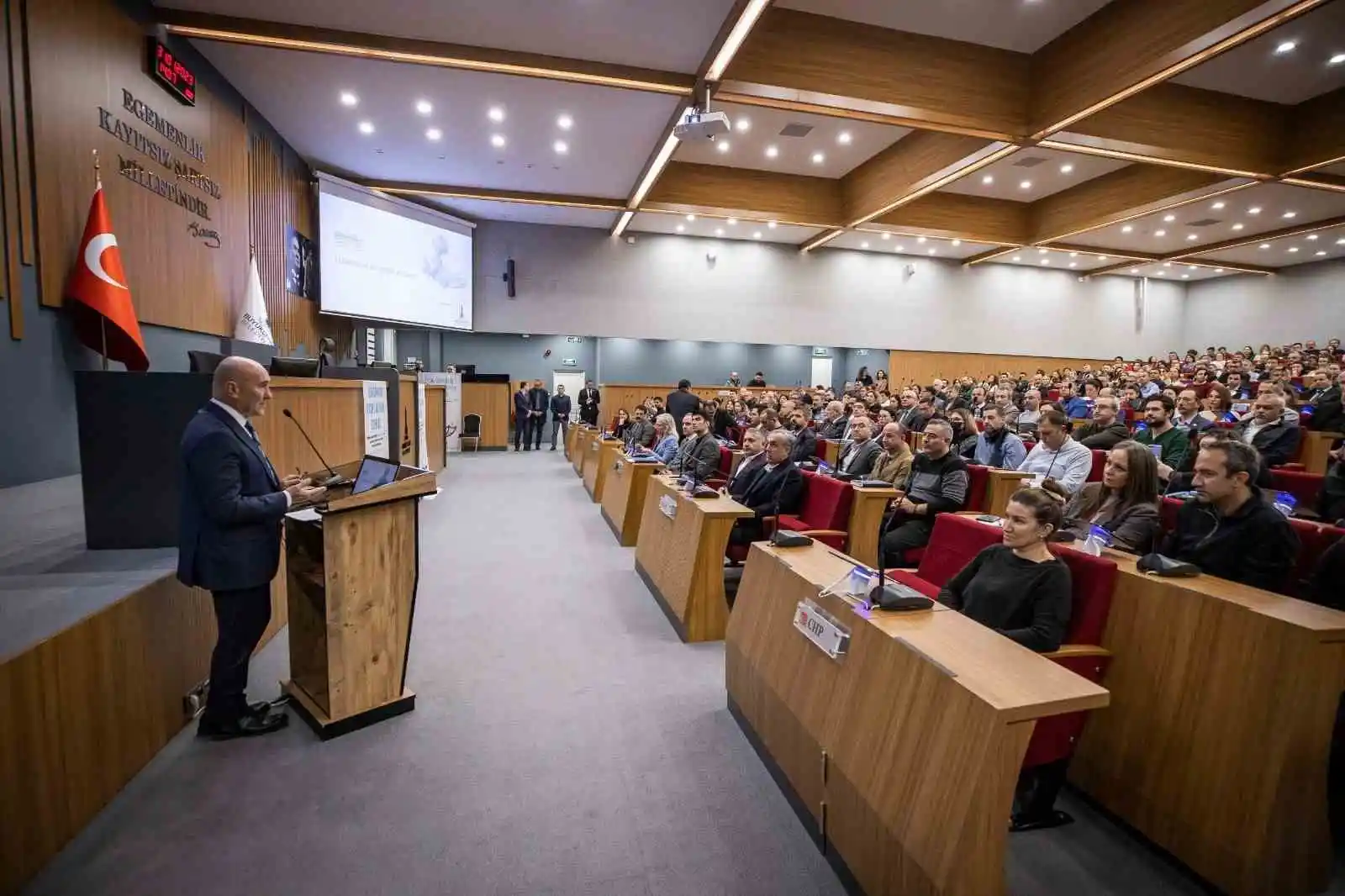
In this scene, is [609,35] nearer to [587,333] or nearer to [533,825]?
[533,825]

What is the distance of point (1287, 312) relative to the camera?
1700cm

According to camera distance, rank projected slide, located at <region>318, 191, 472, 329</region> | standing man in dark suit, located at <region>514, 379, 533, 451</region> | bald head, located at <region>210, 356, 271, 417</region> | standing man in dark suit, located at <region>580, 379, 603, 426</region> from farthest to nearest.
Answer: standing man in dark suit, located at <region>514, 379, 533, 451</region> → standing man in dark suit, located at <region>580, 379, 603, 426</region> → projected slide, located at <region>318, 191, 472, 329</region> → bald head, located at <region>210, 356, 271, 417</region>

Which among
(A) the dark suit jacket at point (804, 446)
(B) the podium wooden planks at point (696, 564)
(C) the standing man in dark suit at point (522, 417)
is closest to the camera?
(B) the podium wooden planks at point (696, 564)

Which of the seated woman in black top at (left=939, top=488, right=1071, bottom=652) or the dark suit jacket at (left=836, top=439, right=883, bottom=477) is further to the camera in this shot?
the dark suit jacket at (left=836, top=439, right=883, bottom=477)

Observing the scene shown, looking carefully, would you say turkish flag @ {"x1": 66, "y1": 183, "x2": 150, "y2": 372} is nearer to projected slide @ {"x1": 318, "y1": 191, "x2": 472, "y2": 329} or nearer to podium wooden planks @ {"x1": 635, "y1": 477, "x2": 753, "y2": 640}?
podium wooden planks @ {"x1": 635, "y1": 477, "x2": 753, "y2": 640}

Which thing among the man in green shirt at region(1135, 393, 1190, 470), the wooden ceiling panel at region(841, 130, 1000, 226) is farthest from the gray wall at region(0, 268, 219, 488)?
the wooden ceiling panel at region(841, 130, 1000, 226)

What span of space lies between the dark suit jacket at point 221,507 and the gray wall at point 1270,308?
23183 millimetres

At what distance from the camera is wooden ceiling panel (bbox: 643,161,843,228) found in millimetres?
11531

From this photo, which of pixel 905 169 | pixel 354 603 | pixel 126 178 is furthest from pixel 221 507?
pixel 905 169

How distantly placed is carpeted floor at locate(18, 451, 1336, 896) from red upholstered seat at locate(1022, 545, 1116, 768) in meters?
0.32

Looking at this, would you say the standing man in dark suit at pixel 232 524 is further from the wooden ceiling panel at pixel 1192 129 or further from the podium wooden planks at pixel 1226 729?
the wooden ceiling panel at pixel 1192 129

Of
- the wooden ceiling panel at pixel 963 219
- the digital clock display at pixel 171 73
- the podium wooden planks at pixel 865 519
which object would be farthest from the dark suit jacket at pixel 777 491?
the wooden ceiling panel at pixel 963 219

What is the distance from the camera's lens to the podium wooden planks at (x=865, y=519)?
4027 millimetres
